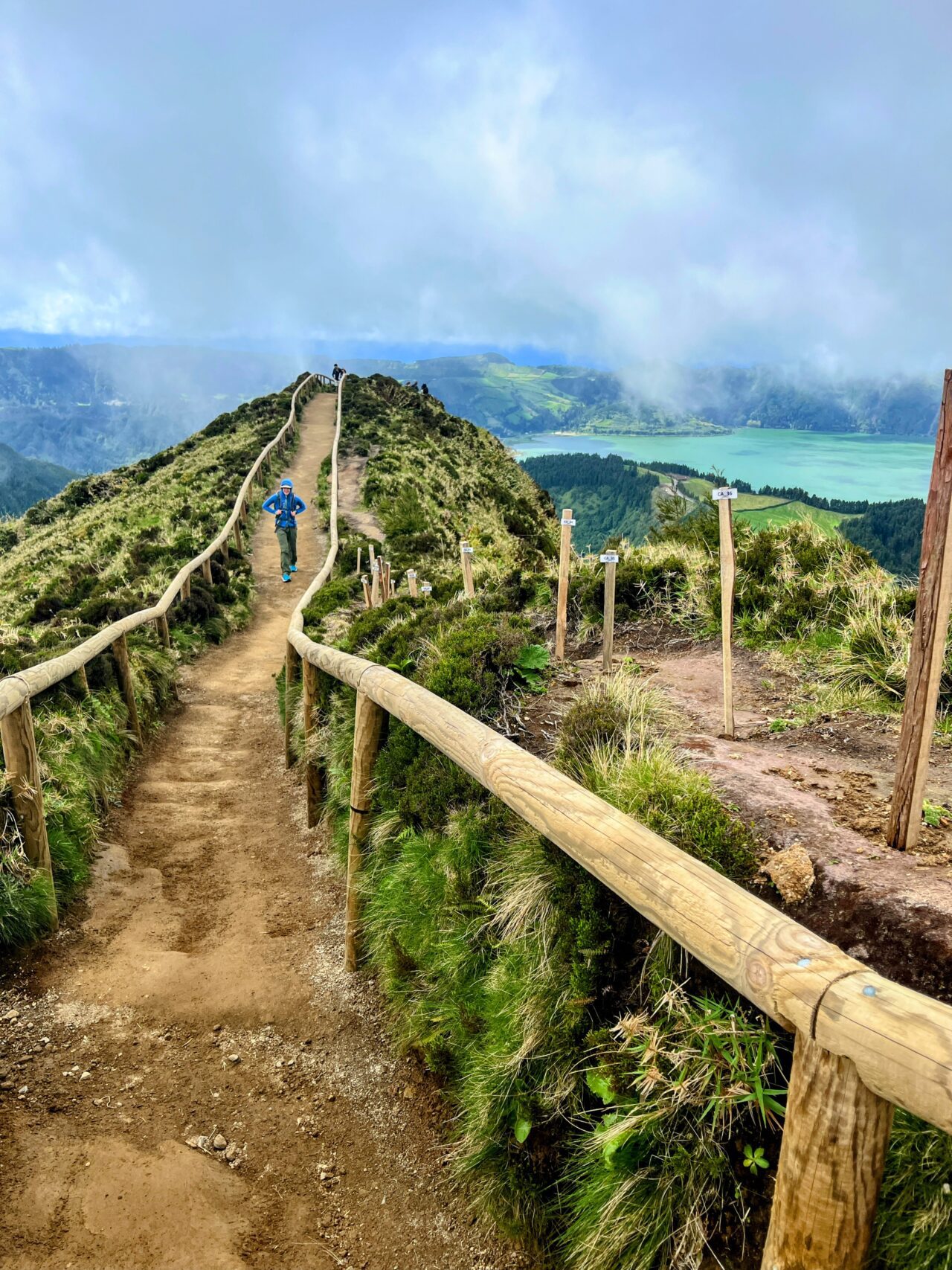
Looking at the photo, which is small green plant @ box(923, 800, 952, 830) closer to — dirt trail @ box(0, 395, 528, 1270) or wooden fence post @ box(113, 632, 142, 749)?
dirt trail @ box(0, 395, 528, 1270)

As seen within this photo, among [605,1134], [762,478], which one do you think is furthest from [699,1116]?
[762,478]

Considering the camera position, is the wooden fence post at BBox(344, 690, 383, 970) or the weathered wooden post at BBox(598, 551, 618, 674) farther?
the weathered wooden post at BBox(598, 551, 618, 674)

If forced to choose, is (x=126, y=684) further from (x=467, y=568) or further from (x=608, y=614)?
(x=608, y=614)

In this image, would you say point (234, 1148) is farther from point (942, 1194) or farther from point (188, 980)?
point (942, 1194)

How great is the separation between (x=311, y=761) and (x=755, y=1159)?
487cm

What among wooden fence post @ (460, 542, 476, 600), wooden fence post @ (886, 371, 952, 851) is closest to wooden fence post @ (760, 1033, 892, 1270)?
wooden fence post @ (886, 371, 952, 851)

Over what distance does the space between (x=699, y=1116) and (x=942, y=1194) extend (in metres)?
0.63

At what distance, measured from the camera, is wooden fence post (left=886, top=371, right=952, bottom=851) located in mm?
2760

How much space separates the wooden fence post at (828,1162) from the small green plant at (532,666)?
12.7 ft

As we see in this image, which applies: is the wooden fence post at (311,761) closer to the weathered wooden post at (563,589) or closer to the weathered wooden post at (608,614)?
the weathered wooden post at (563,589)

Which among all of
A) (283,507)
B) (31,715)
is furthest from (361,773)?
(283,507)

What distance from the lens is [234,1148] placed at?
3223 mm

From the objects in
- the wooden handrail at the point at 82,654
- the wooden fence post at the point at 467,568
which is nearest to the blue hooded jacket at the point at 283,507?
the wooden handrail at the point at 82,654

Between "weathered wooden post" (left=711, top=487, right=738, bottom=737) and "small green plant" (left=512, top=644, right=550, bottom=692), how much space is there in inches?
54.9
